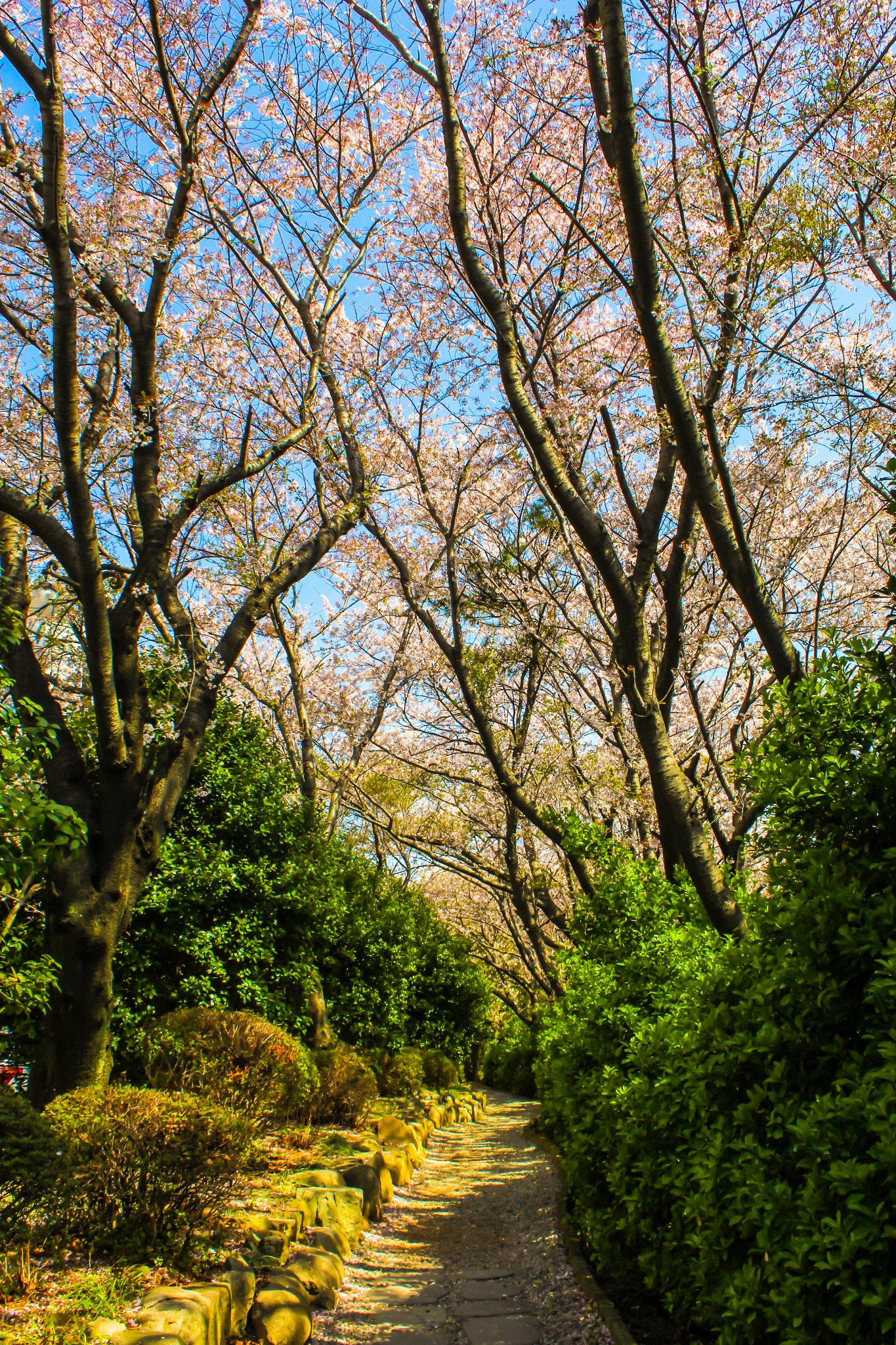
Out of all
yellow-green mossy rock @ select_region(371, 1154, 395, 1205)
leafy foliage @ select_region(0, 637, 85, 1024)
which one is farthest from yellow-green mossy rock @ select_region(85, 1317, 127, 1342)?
yellow-green mossy rock @ select_region(371, 1154, 395, 1205)

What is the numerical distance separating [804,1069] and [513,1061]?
74.9 feet

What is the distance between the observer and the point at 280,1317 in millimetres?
3646

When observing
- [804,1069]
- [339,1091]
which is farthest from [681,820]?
[339,1091]

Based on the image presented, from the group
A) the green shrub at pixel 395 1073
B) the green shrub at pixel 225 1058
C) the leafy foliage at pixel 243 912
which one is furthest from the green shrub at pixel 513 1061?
the green shrub at pixel 225 1058

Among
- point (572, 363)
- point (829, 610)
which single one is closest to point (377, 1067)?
point (829, 610)

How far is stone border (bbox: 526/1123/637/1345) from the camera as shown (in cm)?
346

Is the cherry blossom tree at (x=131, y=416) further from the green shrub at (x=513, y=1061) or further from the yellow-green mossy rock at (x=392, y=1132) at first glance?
the green shrub at (x=513, y=1061)

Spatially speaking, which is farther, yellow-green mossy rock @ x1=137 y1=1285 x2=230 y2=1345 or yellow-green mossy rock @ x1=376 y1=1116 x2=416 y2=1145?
yellow-green mossy rock @ x1=376 y1=1116 x2=416 y2=1145

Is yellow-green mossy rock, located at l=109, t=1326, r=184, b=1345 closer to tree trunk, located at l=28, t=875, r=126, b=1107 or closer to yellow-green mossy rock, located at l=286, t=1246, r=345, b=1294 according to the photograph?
yellow-green mossy rock, located at l=286, t=1246, r=345, b=1294

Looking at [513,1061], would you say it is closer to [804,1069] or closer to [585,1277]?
[585,1277]

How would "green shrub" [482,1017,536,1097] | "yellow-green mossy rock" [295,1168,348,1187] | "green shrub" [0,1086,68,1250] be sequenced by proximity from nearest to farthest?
"green shrub" [0,1086,68,1250]
"yellow-green mossy rock" [295,1168,348,1187]
"green shrub" [482,1017,536,1097]

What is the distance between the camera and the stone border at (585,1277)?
3455 millimetres

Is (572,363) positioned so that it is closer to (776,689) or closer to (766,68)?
(766,68)

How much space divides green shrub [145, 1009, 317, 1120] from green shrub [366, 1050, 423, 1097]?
584 cm
